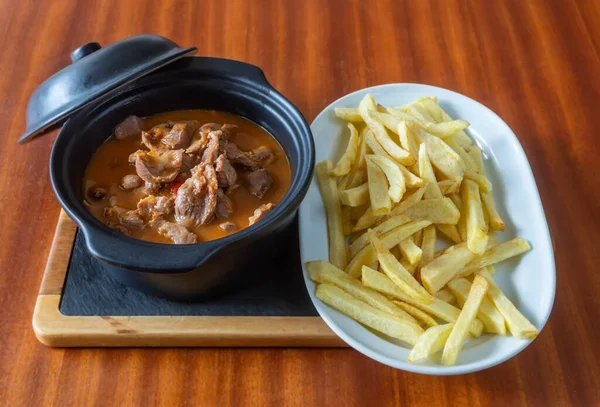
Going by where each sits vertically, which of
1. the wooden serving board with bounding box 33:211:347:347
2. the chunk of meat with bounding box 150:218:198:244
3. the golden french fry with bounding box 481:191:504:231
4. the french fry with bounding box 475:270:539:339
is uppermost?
the chunk of meat with bounding box 150:218:198:244

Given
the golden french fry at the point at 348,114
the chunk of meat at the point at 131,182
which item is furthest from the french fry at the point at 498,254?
the chunk of meat at the point at 131,182

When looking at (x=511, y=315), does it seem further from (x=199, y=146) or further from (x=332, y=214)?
(x=199, y=146)

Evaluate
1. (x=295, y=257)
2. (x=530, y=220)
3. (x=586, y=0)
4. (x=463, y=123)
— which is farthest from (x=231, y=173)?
(x=586, y=0)

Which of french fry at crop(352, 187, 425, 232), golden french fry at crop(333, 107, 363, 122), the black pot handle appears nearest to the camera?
the black pot handle

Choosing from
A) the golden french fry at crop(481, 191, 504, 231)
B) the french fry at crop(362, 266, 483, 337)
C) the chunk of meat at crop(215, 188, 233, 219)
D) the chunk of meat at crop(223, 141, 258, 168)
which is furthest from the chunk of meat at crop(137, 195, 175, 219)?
the golden french fry at crop(481, 191, 504, 231)

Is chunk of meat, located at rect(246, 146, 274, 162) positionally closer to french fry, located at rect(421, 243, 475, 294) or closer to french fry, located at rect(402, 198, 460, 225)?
french fry, located at rect(402, 198, 460, 225)

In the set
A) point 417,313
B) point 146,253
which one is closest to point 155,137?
point 146,253
